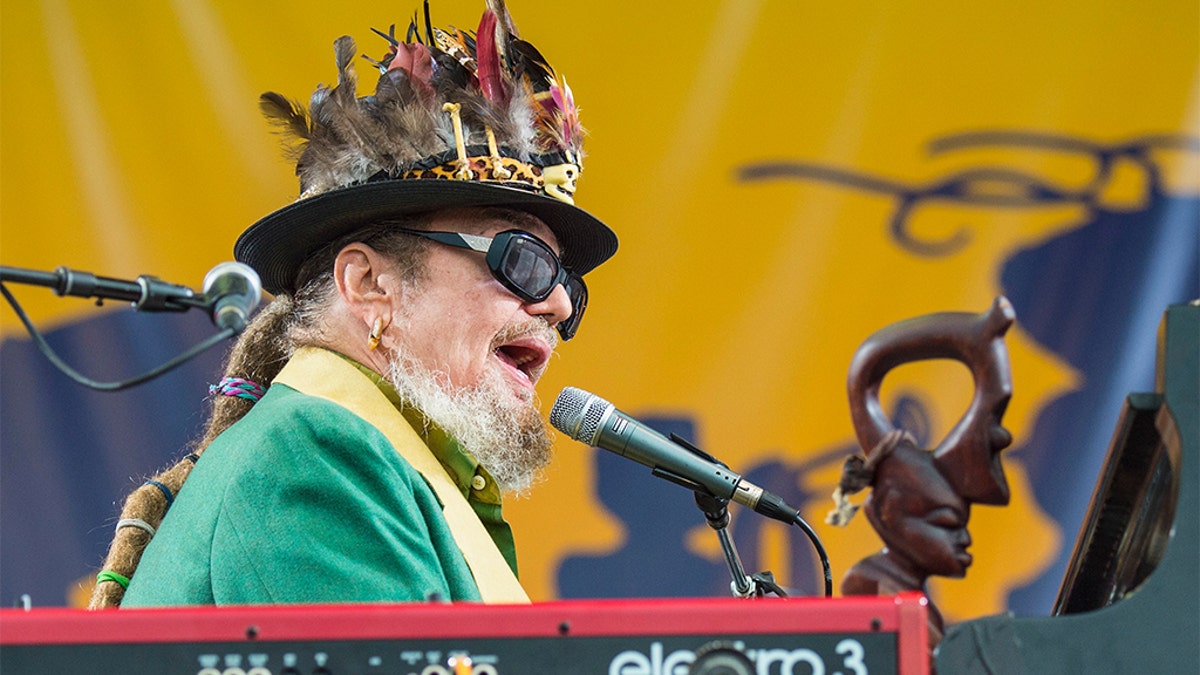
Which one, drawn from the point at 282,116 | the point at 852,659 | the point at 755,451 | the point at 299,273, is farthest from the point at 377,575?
the point at 755,451

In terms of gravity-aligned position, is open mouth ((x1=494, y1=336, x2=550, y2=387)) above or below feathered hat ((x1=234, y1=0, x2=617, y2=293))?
below

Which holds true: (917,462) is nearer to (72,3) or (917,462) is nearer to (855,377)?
(855,377)

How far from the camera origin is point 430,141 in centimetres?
250

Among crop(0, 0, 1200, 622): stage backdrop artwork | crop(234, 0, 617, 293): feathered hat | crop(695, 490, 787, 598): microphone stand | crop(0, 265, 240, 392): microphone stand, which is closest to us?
crop(0, 265, 240, 392): microphone stand

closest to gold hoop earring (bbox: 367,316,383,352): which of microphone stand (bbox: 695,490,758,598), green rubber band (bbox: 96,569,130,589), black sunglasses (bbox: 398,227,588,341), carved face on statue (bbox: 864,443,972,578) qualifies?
black sunglasses (bbox: 398,227,588,341)

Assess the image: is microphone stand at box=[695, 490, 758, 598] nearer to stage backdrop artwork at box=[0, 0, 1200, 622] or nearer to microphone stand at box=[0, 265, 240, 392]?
microphone stand at box=[0, 265, 240, 392]

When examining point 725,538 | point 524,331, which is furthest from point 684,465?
point 524,331

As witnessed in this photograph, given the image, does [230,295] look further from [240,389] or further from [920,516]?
[240,389]

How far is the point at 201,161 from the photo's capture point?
341 cm

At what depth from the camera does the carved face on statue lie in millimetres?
1316

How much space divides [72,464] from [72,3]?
1.18 m

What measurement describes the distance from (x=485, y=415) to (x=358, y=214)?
473 mm

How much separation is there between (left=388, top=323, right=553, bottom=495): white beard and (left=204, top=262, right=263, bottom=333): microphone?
1128 mm

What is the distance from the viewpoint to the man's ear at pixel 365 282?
251cm
